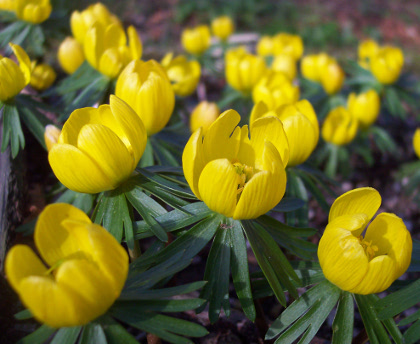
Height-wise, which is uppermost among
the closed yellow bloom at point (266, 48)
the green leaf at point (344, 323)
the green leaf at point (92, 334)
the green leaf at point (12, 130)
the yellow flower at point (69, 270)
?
the yellow flower at point (69, 270)

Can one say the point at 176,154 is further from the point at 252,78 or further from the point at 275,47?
the point at 275,47

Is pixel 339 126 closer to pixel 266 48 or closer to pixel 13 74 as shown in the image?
pixel 266 48

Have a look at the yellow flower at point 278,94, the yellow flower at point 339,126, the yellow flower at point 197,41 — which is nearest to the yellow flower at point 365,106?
the yellow flower at point 339,126

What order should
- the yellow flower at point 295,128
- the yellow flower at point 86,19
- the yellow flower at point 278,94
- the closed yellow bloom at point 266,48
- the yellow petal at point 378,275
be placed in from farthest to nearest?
the closed yellow bloom at point 266,48 → the yellow flower at point 86,19 → the yellow flower at point 278,94 → the yellow flower at point 295,128 → the yellow petal at point 378,275

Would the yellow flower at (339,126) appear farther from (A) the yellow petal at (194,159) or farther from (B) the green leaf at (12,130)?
(B) the green leaf at (12,130)

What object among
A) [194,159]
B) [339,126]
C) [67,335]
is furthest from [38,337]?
[339,126]
